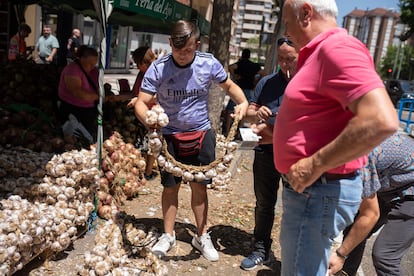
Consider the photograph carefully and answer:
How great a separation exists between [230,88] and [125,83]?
→ 2913 millimetres

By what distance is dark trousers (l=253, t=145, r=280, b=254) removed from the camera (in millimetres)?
3420

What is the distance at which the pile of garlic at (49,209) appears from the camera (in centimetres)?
267

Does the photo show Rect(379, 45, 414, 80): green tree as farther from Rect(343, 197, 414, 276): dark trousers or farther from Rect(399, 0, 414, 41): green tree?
Rect(343, 197, 414, 276): dark trousers

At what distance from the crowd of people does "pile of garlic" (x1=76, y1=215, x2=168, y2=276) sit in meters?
0.19

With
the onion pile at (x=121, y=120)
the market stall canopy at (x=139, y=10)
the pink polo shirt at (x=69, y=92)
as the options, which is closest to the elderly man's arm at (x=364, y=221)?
the market stall canopy at (x=139, y=10)

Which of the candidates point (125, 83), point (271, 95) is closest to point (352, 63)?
Result: point (271, 95)

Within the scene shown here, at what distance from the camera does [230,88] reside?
3348 mm

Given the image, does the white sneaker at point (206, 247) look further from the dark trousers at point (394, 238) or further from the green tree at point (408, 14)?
the green tree at point (408, 14)

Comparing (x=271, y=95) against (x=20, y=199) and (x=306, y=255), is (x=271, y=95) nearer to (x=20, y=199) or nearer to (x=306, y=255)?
(x=306, y=255)

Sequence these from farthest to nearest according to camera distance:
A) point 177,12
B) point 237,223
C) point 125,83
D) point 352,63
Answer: point 177,12
point 125,83
point 237,223
point 352,63

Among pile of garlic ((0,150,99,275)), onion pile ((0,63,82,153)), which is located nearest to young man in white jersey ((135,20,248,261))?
pile of garlic ((0,150,99,275))

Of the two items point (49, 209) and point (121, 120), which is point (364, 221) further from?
point (121, 120)

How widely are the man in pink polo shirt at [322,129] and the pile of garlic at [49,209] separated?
1718 millimetres

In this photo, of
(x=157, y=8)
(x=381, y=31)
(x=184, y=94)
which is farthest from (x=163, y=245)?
(x=381, y=31)
